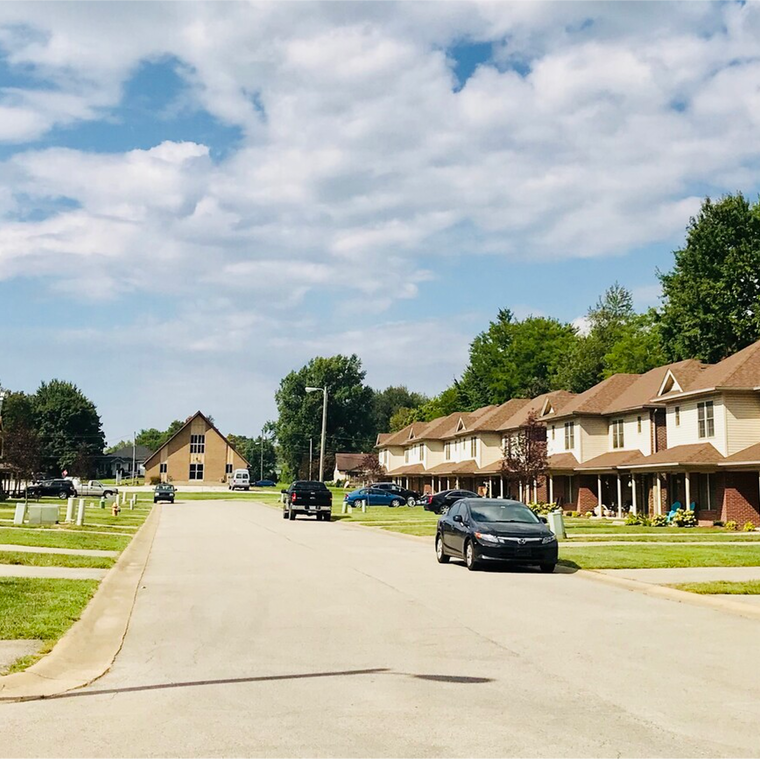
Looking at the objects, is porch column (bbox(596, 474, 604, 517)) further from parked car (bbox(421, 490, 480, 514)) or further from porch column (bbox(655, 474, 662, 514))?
parked car (bbox(421, 490, 480, 514))

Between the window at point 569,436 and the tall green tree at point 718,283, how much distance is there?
44.2 feet

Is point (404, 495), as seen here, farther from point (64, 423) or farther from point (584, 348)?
point (64, 423)

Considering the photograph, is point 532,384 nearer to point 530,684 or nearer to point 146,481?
point 146,481

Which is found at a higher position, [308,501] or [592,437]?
[592,437]

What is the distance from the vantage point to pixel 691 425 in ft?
140

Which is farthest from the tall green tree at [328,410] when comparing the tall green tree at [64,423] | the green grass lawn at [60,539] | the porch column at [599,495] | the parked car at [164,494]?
the green grass lawn at [60,539]

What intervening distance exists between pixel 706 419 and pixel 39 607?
34.8 meters

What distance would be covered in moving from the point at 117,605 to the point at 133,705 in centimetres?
645

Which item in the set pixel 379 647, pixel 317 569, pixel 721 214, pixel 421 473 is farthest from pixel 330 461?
pixel 379 647

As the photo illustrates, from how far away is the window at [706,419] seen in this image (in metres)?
41.1

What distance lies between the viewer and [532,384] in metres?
101

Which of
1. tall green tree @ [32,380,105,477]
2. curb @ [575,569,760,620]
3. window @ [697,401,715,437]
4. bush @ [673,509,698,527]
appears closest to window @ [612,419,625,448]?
window @ [697,401,715,437]

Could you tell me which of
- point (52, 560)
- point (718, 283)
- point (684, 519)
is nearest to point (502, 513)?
point (52, 560)

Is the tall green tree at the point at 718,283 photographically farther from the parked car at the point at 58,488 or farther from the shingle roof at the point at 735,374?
the parked car at the point at 58,488
